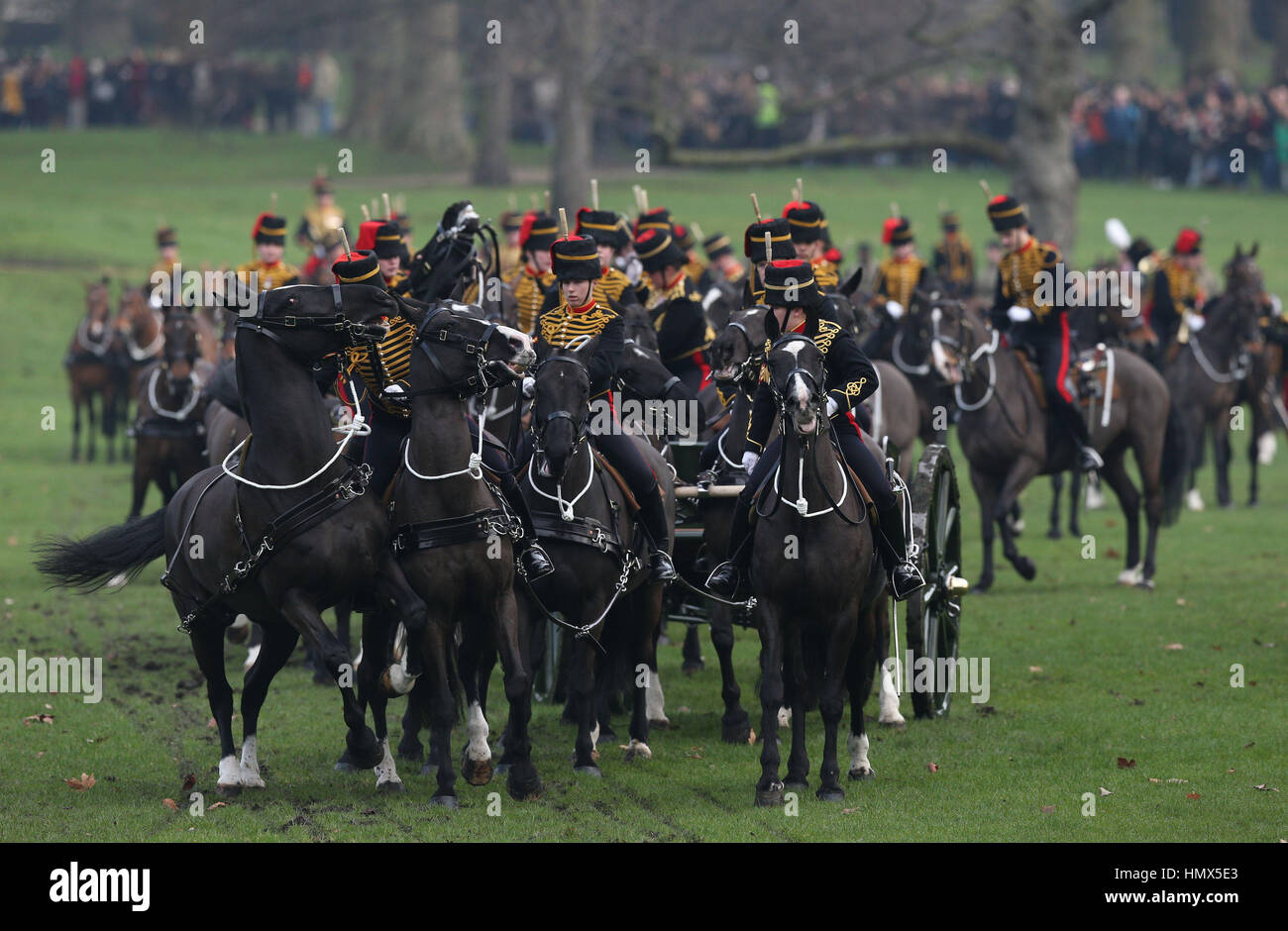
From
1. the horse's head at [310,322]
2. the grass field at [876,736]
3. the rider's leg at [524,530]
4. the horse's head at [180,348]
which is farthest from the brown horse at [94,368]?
the horse's head at [310,322]

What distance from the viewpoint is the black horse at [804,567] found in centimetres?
925

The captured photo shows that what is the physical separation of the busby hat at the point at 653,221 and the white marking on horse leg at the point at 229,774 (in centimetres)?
604

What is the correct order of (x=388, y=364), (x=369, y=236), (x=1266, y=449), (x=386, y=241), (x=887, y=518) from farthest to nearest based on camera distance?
1. (x=1266, y=449)
2. (x=369, y=236)
3. (x=386, y=241)
4. (x=388, y=364)
5. (x=887, y=518)

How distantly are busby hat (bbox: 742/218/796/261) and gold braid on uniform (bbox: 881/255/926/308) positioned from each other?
24.9ft

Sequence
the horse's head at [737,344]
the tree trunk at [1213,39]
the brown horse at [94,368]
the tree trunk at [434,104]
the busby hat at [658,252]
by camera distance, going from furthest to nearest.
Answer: the tree trunk at [1213,39], the tree trunk at [434,104], the brown horse at [94,368], the busby hat at [658,252], the horse's head at [737,344]

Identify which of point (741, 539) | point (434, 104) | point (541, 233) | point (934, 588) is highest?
point (434, 104)

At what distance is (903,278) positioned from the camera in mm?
19656

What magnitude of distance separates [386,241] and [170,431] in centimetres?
462

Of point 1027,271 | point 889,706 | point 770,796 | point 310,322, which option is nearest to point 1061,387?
point 1027,271

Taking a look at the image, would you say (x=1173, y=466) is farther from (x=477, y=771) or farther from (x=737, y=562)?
(x=477, y=771)

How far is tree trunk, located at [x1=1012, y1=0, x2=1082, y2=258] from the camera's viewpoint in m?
27.0

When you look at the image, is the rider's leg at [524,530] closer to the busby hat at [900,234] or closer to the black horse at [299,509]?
the black horse at [299,509]

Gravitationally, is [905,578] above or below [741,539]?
below
